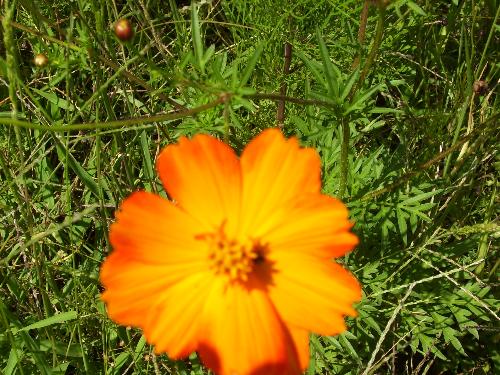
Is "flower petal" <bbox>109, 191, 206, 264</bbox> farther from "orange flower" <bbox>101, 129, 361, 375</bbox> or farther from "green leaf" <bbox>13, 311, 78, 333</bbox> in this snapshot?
"green leaf" <bbox>13, 311, 78, 333</bbox>

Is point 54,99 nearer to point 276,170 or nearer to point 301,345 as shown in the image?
point 276,170

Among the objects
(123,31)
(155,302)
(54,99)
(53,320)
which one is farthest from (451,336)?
(54,99)

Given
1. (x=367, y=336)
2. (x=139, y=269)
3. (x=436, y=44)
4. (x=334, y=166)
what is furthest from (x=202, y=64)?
(x=436, y=44)

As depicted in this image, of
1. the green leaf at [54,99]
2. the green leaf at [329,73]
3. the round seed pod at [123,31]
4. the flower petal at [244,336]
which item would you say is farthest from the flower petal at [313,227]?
the green leaf at [54,99]

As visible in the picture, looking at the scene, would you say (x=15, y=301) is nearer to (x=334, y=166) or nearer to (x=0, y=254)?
(x=0, y=254)

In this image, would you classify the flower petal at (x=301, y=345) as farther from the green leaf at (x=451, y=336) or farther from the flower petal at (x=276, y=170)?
the green leaf at (x=451, y=336)
